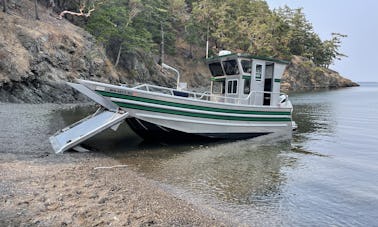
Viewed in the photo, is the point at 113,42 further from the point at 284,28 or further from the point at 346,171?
the point at 284,28

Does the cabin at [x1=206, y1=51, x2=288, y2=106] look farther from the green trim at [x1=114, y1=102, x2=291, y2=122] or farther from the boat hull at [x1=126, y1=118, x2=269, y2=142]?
the boat hull at [x1=126, y1=118, x2=269, y2=142]

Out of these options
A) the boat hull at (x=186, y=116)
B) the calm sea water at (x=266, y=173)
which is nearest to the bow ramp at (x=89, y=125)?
the boat hull at (x=186, y=116)

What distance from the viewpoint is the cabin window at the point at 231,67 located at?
52.4 ft

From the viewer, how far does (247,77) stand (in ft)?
52.5

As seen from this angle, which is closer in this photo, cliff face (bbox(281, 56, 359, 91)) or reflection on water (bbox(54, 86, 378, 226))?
reflection on water (bbox(54, 86, 378, 226))

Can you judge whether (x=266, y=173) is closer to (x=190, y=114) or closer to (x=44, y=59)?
(x=190, y=114)

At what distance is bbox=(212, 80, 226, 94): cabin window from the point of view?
55.7 feet

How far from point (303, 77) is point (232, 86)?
225ft

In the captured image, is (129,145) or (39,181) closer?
(39,181)

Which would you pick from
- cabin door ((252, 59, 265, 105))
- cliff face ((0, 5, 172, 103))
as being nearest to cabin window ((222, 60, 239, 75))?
cabin door ((252, 59, 265, 105))

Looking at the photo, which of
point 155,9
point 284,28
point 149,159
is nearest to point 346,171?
point 149,159

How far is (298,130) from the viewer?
2000 centimetres

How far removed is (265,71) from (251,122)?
303 cm

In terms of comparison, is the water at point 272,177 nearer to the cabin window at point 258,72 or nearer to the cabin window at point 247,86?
the cabin window at point 247,86
